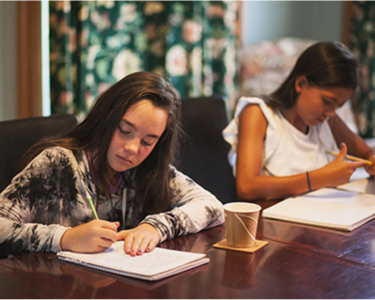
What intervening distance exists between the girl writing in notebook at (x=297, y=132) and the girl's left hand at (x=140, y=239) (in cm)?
62

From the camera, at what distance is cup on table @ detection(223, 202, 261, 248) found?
1062 mm

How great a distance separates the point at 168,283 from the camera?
34.1 inches

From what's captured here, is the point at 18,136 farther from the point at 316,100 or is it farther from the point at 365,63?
the point at 365,63

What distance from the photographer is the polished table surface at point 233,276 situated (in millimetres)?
826

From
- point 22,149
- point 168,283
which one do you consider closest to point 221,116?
point 22,149

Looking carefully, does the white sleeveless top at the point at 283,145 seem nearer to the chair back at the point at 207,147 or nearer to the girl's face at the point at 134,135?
the chair back at the point at 207,147

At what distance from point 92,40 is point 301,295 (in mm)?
2152

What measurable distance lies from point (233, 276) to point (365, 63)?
129 inches

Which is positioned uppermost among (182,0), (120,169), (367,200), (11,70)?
(182,0)

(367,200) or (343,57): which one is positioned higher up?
(343,57)

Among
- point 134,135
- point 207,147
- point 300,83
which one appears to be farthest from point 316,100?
point 134,135

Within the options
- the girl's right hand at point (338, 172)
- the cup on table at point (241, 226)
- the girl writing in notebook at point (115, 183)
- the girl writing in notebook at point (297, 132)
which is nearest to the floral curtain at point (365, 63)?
the girl writing in notebook at point (297, 132)

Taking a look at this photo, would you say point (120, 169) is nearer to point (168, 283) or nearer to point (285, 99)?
point (168, 283)

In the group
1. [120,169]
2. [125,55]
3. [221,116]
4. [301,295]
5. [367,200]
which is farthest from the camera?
[125,55]
